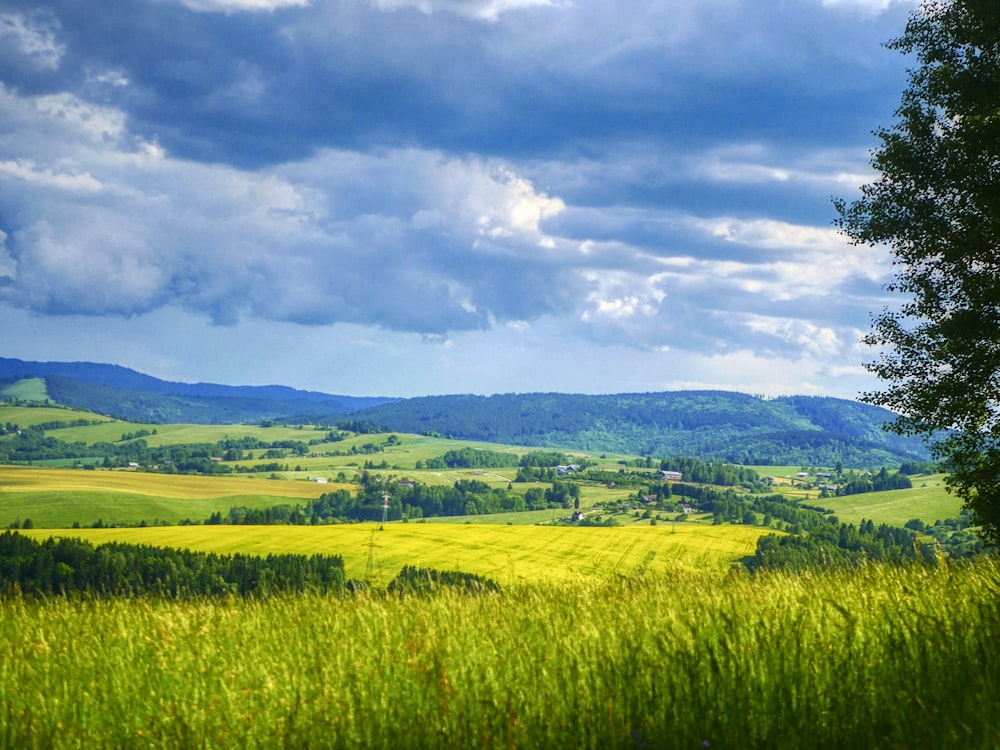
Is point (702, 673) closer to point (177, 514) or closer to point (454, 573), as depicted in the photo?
point (454, 573)

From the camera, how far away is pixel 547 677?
600 cm

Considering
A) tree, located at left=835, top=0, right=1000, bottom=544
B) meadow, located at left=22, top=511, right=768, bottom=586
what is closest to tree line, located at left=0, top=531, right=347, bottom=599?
meadow, located at left=22, top=511, right=768, bottom=586

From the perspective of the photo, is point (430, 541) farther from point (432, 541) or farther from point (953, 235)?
point (953, 235)

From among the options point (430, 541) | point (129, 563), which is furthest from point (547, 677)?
point (430, 541)

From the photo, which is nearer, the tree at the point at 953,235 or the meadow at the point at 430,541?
the tree at the point at 953,235

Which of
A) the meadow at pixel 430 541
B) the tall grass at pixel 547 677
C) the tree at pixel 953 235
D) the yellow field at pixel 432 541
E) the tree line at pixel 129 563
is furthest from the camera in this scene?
the yellow field at pixel 432 541

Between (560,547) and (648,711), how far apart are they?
328ft

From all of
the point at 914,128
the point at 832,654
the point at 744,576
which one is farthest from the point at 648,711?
the point at 914,128

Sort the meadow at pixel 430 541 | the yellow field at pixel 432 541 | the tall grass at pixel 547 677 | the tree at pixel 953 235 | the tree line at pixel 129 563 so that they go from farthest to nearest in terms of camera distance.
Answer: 1. the yellow field at pixel 432 541
2. the meadow at pixel 430 541
3. the tree line at pixel 129 563
4. the tree at pixel 953 235
5. the tall grass at pixel 547 677

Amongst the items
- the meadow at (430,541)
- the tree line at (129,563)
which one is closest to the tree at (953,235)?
the meadow at (430,541)

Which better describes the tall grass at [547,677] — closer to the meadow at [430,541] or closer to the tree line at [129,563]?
the meadow at [430,541]

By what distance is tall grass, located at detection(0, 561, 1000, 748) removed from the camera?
5184 millimetres

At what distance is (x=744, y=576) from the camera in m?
11.4

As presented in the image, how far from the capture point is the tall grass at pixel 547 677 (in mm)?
5184
